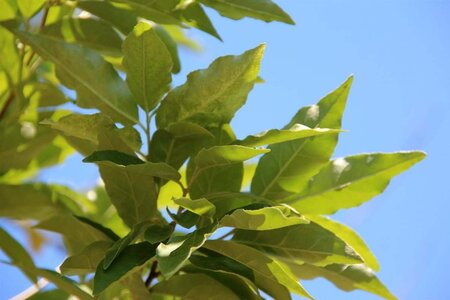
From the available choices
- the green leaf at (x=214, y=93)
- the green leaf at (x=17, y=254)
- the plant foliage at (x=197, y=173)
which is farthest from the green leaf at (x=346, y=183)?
the green leaf at (x=17, y=254)

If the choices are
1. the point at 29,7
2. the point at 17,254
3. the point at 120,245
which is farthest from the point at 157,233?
the point at 29,7

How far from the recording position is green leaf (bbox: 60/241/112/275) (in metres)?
0.49

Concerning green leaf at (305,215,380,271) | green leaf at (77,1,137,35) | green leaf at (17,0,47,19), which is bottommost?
green leaf at (305,215,380,271)

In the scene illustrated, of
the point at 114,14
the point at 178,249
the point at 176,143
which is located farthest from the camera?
the point at 114,14

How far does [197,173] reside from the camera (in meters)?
0.53

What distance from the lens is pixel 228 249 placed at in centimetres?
50

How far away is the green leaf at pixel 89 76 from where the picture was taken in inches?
20.1

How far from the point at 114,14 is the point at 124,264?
0.32m

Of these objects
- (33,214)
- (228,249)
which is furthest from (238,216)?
(33,214)

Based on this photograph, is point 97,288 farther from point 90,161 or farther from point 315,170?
point 315,170


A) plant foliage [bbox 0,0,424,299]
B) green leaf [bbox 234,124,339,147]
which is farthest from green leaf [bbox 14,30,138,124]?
green leaf [bbox 234,124,339,147]

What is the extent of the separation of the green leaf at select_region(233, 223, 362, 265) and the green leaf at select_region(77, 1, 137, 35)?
263 mm

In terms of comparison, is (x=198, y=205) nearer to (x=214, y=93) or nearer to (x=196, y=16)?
(x=214, y=93)

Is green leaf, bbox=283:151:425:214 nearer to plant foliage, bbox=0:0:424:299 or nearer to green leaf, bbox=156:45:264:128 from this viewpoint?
plant foliage, bbox=0:0:424:299
